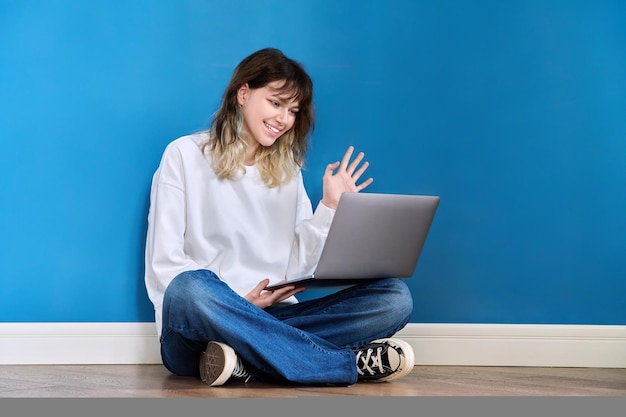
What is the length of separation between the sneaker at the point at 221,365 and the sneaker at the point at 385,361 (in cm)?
29

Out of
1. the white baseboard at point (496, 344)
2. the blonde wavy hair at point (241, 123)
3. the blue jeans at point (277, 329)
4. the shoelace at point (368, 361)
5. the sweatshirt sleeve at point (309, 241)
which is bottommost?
the white baseboard at point (496, 344)

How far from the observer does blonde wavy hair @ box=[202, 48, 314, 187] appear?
223cm

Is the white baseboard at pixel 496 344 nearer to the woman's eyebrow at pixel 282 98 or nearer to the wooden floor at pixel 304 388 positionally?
the wooden floor at pixel 304 388

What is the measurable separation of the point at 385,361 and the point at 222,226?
1.88 feet

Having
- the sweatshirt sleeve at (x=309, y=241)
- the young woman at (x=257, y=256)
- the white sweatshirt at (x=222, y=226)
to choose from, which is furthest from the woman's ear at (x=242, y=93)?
the sweatshirt sleeve at (x=309, y=241)

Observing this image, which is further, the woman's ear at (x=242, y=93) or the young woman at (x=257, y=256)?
the woman's ear at (x=242, y=93)

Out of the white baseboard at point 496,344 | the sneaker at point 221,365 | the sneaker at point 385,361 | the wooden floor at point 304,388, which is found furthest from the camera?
the white baseboard at point 496,344

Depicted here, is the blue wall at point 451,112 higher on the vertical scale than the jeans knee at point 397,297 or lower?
higher

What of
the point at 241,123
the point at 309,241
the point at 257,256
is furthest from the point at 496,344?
the point at 241,123

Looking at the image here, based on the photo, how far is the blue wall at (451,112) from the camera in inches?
95.8

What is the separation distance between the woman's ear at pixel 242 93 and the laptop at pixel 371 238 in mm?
543

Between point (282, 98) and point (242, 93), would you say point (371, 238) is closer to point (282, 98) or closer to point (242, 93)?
point (282, 98)

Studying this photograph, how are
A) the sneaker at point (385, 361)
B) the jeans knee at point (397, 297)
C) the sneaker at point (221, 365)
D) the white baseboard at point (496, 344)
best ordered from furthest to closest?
the white baseboard at point (496, 344) → the jeans knee at point (397, 297) → the sneaker at point (385, 361) → the sneaker at point (221, 365)

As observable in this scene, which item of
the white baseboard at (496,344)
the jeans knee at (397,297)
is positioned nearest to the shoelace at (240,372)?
the jeans knee at (397,297)
